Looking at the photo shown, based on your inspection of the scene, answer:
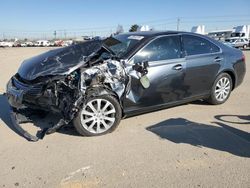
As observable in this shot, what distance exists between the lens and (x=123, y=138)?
4.52 meters

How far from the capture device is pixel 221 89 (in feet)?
20.4

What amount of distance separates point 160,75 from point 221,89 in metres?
1.85

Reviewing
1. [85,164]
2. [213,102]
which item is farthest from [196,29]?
[85,164]

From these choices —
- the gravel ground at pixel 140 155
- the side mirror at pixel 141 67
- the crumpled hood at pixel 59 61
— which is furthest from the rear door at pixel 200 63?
the crumpled hood at pixel 59 61

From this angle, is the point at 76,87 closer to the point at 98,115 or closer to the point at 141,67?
the point at 98,115

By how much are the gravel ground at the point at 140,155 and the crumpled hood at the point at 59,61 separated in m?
0.98

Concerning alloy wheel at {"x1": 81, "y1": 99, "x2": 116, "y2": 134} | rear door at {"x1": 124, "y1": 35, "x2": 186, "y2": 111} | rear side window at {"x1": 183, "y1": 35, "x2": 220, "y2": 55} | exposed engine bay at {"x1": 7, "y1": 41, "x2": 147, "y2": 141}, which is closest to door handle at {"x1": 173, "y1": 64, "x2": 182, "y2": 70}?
rear door at {"x1": 124, "y1": 35, "x2": 186, "y2": 111}

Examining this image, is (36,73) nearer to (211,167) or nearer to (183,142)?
(183,142)

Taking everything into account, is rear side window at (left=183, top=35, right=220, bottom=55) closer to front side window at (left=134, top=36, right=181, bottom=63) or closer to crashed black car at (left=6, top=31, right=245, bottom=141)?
crashed black car at (left=6, top=31, right=245, bottom=141)

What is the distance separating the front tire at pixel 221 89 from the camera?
605 centimetres

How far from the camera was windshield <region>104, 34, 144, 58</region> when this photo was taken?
16.6 feet

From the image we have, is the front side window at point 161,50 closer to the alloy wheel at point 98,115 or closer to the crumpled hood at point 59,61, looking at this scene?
the crumpled hood at point 59,61

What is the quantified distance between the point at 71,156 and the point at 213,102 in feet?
11.5

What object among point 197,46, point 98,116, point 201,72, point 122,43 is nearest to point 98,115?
point 98,116
